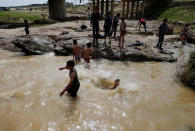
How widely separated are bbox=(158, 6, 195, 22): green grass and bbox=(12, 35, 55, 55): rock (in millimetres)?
Result: 18571

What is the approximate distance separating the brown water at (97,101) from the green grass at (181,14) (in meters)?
17.5

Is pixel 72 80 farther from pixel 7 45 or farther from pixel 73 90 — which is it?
pixel 7 45

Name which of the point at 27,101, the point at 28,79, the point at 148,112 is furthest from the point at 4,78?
the point at 148,112

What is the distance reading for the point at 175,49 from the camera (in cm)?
1081

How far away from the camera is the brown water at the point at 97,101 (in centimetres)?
394

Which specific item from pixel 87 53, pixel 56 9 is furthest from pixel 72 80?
pixel 56 9

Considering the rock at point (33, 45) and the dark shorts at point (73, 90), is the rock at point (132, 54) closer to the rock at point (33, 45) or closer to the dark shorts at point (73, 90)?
the rock at point (33, 45)

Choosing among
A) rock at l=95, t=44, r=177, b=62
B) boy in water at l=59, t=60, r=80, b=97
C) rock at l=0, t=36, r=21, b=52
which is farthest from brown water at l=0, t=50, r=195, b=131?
rock at l=0, t=36, r=21, b=52

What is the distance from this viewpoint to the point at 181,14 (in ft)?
77.3

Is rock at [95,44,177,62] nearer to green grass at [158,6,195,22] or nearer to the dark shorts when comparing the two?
the dark shorts

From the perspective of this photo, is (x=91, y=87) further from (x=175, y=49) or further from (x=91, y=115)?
(x=175, y=49)

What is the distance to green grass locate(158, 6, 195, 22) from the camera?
21531 millimetres

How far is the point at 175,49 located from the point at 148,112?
308 inches

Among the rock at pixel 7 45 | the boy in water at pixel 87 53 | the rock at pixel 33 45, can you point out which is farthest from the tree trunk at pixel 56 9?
the boy in water at pixel 87 53
